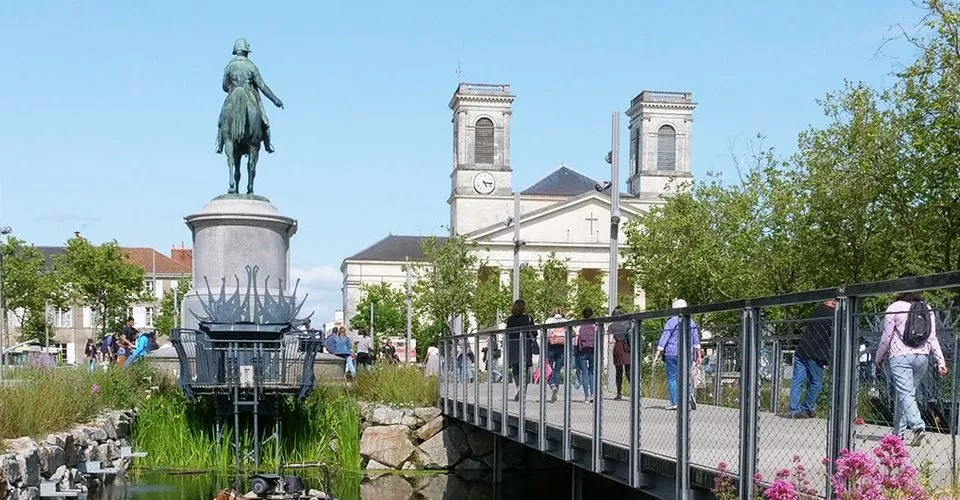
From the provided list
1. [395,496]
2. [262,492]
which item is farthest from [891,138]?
[262,492]

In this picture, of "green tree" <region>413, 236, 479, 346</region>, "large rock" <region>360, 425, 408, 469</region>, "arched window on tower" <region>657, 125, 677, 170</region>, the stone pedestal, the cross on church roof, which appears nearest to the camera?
"large rock" <region>360, 425, 408, 469</region>

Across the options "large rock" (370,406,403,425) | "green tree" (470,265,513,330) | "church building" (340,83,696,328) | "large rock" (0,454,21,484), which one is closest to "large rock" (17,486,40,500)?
"large rock" (0,454,21,484)

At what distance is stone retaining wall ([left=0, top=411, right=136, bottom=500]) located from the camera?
1188 centimetres

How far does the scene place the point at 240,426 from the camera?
1988 cm

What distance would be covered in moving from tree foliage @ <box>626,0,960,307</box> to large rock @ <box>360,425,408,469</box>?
9301 mm

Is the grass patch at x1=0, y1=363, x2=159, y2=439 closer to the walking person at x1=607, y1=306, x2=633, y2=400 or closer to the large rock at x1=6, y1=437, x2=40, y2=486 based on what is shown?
the large rock at x1=6, y1=437, x2=40, y2=486

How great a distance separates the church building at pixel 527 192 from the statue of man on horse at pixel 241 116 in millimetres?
67817

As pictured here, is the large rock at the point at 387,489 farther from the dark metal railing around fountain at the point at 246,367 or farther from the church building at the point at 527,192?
the church building at the point at 527,192

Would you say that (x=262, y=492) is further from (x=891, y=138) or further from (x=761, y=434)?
(x=891, y=138)

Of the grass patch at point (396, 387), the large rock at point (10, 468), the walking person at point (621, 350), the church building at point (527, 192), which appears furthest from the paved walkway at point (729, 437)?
the church building at point (527, 192)

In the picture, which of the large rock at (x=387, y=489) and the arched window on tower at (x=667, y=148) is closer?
the large rock at (x=387, y=489)

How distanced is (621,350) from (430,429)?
35.4 feet

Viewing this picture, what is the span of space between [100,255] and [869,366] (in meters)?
70.9

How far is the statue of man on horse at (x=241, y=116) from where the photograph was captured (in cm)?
2434
